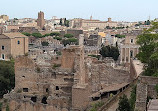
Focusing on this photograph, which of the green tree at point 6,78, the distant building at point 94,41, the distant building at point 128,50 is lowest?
the green tree at point 6,78

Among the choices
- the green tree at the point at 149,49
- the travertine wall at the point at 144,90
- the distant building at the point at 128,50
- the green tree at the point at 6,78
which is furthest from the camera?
the distant building at the point at 128,50

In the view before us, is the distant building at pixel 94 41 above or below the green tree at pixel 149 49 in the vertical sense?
above

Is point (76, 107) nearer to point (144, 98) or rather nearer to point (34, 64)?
point (34, 64)

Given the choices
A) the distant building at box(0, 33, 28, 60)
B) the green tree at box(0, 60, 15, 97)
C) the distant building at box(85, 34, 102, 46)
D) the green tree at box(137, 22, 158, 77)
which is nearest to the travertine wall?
the green tree at box(137, 22, 158, 77)

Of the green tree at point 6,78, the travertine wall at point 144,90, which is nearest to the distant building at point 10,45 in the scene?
the green tree at point 6,78

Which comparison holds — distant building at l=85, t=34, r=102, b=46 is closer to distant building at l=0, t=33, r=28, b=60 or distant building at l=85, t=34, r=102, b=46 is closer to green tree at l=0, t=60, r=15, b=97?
distant building at l=0, t=33, r=28, b=60

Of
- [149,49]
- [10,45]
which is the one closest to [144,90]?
[149,49]

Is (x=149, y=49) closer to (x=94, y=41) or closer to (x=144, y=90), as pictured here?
(x=144, y=90)

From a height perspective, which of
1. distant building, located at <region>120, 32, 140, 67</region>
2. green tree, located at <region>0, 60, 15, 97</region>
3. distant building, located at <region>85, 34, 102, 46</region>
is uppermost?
distant building, located at <region>85, 34, 102, 46</region>

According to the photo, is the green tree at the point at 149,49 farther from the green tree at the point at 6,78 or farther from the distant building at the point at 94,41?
the distant building at the point at 94,41

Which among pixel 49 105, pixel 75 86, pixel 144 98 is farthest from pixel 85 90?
pixel 144 98

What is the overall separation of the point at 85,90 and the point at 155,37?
605cm

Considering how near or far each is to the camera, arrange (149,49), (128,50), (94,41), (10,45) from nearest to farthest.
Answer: (149,49)
(128,50)
(10,45)
(94,41)

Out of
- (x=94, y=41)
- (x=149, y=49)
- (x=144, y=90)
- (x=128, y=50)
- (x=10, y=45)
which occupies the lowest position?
(x=144, y=90)
